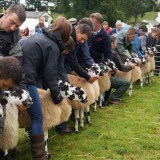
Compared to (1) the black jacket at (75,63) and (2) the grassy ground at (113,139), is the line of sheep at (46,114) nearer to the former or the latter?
(1) the black jacket at (75,63)

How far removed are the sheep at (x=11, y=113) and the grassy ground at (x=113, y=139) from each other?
89 cm

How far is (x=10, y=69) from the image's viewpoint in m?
3.33

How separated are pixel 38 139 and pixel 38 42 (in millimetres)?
1212

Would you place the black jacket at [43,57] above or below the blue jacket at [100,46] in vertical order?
above

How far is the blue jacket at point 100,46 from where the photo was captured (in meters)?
7.18

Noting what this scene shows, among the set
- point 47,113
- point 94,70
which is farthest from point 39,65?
point 94,70

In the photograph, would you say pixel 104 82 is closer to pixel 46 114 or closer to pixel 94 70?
pixel 94 70

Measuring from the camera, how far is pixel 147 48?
1112 cm

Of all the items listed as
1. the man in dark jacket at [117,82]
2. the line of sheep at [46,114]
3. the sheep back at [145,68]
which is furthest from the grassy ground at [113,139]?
the sheep back at [145,68]

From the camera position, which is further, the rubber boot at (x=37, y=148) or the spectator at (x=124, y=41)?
the spectator at (x=124, y=41)

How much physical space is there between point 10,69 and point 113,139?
2922 millimetres

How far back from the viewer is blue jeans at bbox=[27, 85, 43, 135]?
13.8 ft

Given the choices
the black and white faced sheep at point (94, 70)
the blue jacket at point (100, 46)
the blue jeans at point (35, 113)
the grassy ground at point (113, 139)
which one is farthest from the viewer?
the blue jacket at point (100, 46)

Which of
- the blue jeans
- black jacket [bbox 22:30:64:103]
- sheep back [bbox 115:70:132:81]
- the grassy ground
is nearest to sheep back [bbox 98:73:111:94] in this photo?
the grassy ground
